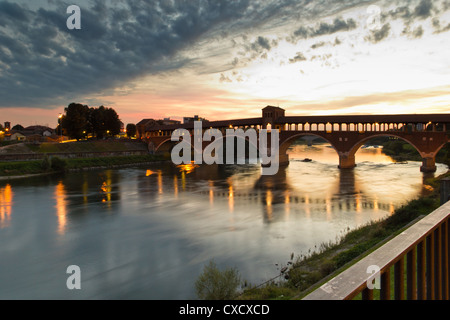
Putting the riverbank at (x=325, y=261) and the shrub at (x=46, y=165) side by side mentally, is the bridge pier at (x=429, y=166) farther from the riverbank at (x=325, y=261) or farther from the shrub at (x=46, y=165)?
the shrub at (x=46, y=165)

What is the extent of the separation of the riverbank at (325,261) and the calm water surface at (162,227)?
0.91 metres

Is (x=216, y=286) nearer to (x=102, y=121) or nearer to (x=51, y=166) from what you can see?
(x=51, y=166)

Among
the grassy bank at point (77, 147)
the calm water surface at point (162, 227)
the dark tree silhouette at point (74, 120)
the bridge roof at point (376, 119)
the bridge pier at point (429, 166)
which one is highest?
the dark tree silhouette at point (74, 120)

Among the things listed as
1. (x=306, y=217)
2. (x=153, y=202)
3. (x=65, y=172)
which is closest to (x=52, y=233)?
(x=153, y=202)

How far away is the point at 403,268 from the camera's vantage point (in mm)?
2092

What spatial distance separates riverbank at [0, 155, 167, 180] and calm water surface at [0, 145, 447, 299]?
194 inches

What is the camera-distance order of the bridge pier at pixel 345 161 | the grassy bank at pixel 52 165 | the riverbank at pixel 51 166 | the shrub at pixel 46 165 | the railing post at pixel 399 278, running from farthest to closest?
the bridge pier at pixel 345 161, the shrub at pixel 46 165, the grassy bank at pixel 52 165, the riverbank at pixel 51 166, the railing post at pixel 399 278

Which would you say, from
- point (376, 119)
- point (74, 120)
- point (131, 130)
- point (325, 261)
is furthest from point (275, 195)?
Result: point (131, 130)

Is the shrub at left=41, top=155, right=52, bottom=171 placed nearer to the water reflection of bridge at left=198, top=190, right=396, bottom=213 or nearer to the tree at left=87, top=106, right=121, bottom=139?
the water reflection of bridge at left=198, top=190, right=396, bottom=213

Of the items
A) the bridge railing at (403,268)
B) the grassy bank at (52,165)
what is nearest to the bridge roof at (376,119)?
the grassy bank at (52,165)

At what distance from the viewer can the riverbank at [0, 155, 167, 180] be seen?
133 ft

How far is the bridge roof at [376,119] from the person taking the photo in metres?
41.4

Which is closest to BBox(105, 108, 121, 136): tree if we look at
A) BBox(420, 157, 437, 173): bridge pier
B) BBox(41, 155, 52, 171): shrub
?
BBox(41, 155, 52, 171): shrub

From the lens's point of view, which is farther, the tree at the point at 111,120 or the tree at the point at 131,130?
the tree at the point at 131,130
